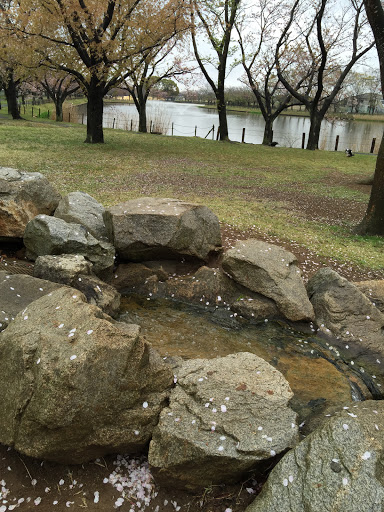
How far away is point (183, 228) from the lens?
6812 millimetres

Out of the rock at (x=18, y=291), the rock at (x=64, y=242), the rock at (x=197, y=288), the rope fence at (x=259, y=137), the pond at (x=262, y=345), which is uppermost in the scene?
the rope fence at (x=259, y=137)

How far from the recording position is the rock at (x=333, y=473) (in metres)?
2.60

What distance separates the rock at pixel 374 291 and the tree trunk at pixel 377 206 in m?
3.55

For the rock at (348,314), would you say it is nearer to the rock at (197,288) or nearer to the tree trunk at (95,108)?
the rock at (197,288)

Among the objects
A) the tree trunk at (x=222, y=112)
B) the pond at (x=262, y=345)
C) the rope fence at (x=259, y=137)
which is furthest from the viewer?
the rope fence at (x=259, y=137)

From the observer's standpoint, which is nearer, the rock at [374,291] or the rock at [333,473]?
the rock at [333,473]

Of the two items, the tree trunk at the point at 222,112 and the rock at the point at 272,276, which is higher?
the tree trunk at the point at 222,112

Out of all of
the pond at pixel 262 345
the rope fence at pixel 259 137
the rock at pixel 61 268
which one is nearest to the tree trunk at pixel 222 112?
the rope fence at pixel 259 137

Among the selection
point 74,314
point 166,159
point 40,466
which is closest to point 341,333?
point 74,314

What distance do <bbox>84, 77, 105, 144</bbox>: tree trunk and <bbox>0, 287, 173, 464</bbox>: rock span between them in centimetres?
1735

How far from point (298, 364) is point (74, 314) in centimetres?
281

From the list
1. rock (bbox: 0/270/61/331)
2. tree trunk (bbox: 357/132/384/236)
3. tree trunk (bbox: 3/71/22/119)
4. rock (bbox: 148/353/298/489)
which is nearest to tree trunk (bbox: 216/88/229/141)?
tree trunk (bbox: 3/71/22/119)

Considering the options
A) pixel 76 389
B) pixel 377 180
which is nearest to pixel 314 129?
pixel 377 180

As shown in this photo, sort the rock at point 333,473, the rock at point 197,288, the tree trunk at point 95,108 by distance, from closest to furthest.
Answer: the rock at point 333,473 < the rock at point 197,288 < the tree trunk at point 95,108
